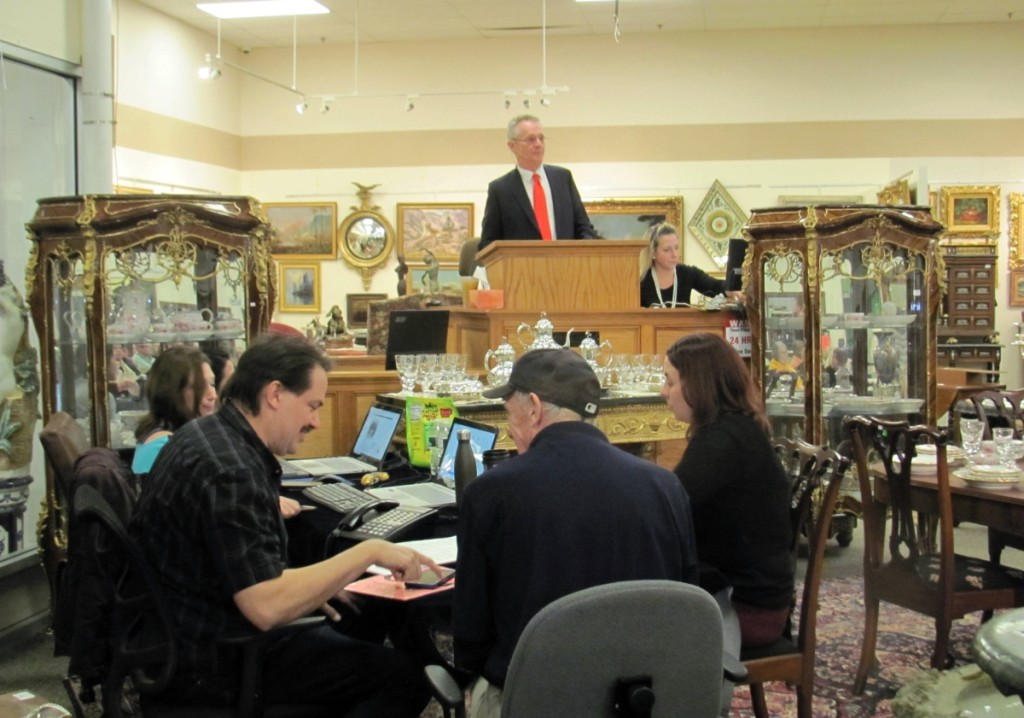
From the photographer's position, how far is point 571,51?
1231 centimetres

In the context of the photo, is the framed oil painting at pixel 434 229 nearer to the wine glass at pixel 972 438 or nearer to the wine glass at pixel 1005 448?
the wine glass at pixel 972 438

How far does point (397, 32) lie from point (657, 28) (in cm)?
298

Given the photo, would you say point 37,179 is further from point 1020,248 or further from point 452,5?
point 1020,248

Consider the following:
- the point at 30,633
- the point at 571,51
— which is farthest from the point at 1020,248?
the point at 30,633

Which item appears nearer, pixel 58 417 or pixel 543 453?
pixel 543 453

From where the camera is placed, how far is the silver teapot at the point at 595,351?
17.5 ft

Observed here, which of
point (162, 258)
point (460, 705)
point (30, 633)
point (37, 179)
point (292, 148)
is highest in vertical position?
point (292, 148)

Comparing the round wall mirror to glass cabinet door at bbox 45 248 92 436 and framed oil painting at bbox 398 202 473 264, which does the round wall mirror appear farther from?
glass cabinet door at bbox 45 248 92 436

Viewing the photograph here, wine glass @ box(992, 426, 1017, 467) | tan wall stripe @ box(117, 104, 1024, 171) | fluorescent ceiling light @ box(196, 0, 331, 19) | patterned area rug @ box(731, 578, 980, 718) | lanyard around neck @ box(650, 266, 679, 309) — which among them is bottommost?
patterned area rug @ box(731, 578, 980, 718)

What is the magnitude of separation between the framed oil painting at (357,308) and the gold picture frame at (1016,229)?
23.4 feet

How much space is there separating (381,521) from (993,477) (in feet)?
7.65

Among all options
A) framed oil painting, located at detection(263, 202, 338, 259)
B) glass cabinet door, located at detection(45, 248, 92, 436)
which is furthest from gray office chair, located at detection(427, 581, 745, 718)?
framed oil painting, located at detection(263, 202, 338, 259)

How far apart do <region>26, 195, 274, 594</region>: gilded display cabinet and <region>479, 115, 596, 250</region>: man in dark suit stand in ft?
4.75

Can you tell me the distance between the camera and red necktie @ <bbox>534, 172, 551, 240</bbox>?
239 inches
